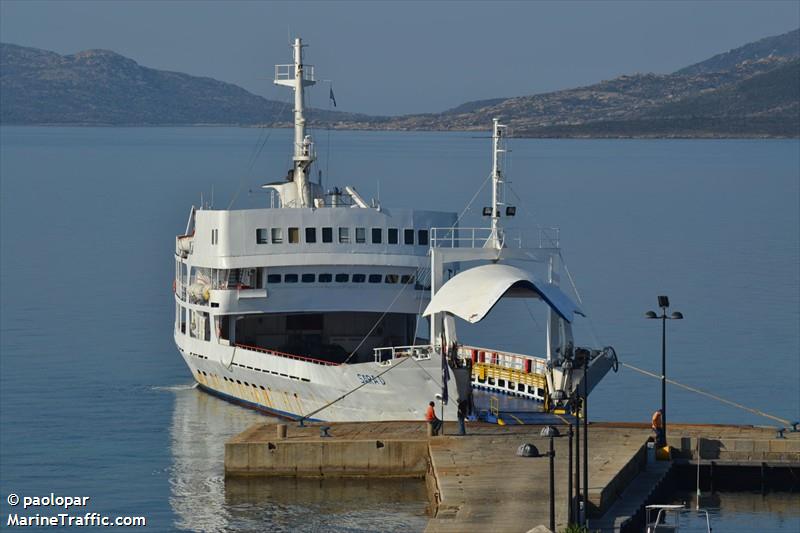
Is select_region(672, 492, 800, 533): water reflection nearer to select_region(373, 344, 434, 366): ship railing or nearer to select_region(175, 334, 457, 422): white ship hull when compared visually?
select_region(175, 334, 457, 422): white ship hull

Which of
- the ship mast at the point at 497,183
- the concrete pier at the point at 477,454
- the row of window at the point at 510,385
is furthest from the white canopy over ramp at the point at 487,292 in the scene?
the concrete pier at the point at 477,454

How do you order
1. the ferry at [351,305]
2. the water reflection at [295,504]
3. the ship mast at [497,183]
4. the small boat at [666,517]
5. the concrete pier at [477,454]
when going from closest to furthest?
the small boat at [666,517], the concrete pier at [477,454], the water reflection at [295,504], the ferry at [351,305], the ship mast at [497,183]

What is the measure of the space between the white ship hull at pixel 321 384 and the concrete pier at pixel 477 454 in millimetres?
2469

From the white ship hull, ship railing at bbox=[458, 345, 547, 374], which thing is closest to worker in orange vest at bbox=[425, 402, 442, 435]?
the white ship hull

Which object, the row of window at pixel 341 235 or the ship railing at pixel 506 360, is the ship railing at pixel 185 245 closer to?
the row of window at pixel 341 235

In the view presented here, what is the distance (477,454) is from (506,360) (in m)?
9.92

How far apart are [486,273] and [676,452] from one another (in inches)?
294

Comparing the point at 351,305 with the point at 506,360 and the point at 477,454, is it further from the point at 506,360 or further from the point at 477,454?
the point at 477,454

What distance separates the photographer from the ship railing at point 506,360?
49844 mm

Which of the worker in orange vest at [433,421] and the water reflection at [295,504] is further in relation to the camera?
the worker in orange vest at [433,421]

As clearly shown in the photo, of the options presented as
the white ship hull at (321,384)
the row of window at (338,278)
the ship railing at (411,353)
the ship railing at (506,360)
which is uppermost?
the row of window at (338,278)

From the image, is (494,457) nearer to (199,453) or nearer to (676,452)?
(676,452)

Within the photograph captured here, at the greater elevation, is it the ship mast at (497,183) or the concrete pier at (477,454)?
the ship mast at (497,183)

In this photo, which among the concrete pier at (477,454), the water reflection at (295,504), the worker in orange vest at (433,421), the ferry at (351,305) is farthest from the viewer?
the ferry at (351,305)
